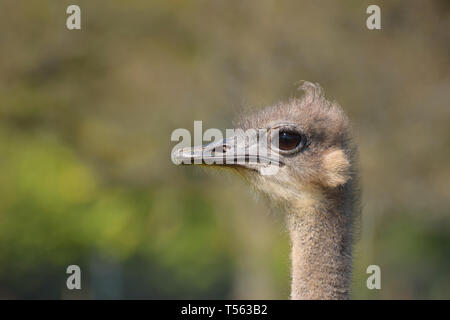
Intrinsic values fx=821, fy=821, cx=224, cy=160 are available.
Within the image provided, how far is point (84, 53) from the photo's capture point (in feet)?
42.3

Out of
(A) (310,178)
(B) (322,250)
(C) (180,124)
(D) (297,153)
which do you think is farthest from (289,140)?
(C) (180,124)

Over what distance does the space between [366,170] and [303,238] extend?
Answer: 803 cm

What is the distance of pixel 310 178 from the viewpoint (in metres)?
3.96

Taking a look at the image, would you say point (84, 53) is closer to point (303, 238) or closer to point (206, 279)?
point (206, 279)

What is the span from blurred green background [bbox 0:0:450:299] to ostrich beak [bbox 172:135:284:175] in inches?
220

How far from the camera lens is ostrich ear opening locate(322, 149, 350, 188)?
3.93 meters

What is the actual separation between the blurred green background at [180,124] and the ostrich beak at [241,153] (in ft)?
18.3

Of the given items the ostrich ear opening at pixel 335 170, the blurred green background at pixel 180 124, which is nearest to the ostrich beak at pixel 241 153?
the ostrich ear opening at pixel 335 170

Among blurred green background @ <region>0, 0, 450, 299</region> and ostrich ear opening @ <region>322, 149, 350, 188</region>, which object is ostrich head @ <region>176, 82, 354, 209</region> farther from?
blurred green background @ <region>0, 0, 450, 299</region>

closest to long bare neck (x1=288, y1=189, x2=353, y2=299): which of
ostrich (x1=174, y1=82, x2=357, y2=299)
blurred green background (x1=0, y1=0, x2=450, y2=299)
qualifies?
ostrich (x1=174, y1=82, x2=357, y2=299)

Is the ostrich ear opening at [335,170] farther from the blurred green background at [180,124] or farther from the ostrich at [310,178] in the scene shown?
the blurred green background at [180,124]

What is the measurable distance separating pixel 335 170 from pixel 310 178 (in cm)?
13

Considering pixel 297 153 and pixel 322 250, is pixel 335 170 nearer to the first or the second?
pixel 297 153
